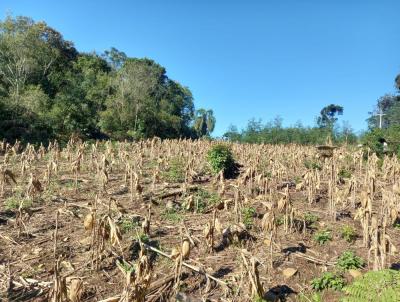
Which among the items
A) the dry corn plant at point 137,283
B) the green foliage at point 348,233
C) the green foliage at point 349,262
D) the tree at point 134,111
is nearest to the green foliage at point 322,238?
the green foliage at point 348,233

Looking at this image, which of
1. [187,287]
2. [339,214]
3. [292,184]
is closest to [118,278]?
[187,287]

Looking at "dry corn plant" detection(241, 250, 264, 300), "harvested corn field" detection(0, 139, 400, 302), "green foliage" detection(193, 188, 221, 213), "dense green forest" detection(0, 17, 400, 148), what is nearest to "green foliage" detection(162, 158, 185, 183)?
"harvested corn field" detection(0, 139, 400, 302)

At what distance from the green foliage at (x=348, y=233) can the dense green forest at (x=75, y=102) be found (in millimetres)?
18715

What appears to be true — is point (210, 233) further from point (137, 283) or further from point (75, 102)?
point (75, 102)

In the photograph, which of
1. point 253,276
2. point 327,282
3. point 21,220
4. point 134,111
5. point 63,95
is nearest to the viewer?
point 253,276

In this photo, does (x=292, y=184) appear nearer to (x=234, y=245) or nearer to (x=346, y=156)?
(x=234, y=245)

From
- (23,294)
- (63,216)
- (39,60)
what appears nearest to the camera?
(23,294)

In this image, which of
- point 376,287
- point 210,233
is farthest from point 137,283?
point 210,233

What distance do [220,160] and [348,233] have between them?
165 inches

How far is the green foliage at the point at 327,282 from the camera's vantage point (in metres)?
4.39

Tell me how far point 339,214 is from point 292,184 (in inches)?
91.7

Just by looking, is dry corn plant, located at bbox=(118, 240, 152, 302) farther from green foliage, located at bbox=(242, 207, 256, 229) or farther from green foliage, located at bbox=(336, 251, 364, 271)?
green foliage, located at bbox=(242, 207, 256, 229)

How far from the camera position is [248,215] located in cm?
641

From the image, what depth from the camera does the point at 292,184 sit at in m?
9.12
